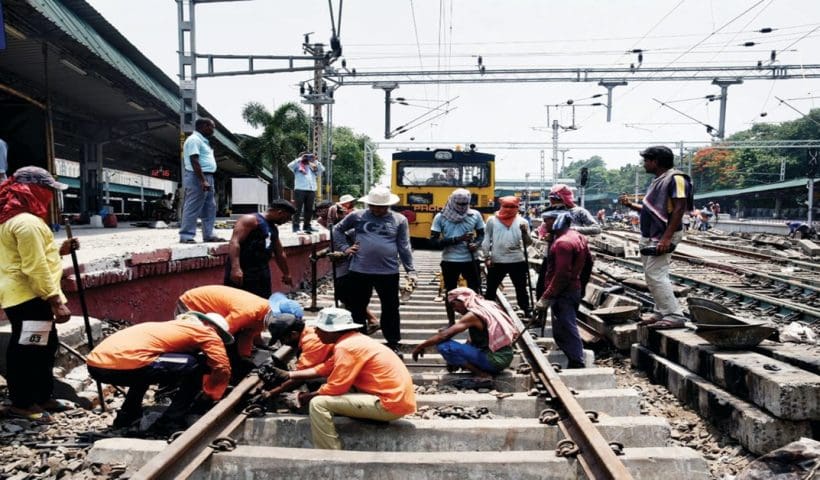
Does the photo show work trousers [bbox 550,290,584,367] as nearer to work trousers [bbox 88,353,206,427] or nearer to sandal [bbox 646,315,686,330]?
sandal [bbox 646,315,686,330]

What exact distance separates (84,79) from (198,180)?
6423 mm

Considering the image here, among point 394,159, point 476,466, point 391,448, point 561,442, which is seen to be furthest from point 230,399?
point 394,159

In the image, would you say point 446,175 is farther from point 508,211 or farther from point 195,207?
point 195,207

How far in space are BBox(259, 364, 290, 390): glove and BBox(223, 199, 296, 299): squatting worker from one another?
4.02 ft

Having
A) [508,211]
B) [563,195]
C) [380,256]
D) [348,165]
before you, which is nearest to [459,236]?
[508,211]

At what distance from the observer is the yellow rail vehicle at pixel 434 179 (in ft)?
54.9

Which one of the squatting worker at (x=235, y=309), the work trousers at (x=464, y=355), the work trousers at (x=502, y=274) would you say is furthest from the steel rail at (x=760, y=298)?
the squatting worker at (x=235, y=309)

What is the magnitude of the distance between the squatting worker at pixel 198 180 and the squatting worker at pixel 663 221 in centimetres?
469

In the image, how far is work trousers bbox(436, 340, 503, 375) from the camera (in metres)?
4.75

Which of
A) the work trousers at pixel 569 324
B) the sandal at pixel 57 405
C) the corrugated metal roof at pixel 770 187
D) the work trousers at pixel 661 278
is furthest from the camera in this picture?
the corrugated metal roof at pixel 770 187

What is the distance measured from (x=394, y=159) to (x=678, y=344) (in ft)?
42.0

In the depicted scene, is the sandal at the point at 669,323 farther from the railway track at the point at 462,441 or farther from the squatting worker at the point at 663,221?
the railway track at the point at 462,441

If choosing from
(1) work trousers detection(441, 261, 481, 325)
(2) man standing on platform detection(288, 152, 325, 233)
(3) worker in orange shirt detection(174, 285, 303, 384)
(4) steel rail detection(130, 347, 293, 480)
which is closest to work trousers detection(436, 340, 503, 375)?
(3) worker in orange shirt detection(174, 285, 303, 384)

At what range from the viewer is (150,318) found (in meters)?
6.07
